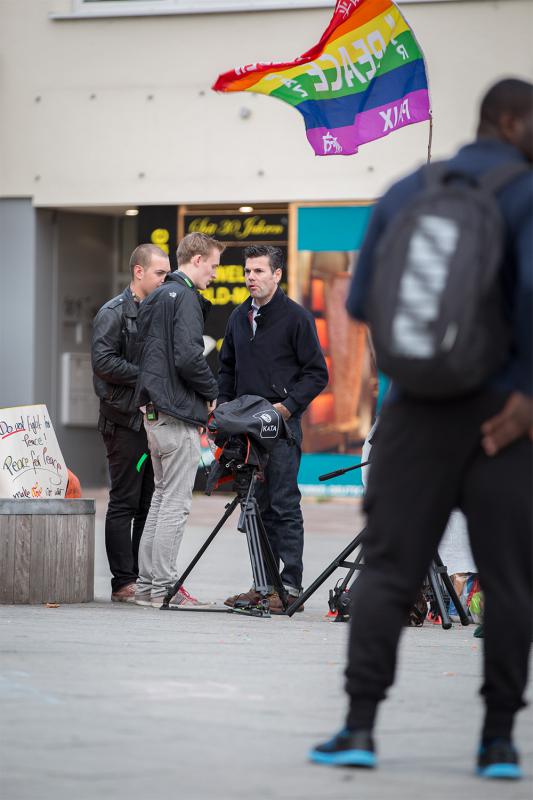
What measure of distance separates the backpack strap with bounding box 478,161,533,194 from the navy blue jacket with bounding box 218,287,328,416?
4513 mm

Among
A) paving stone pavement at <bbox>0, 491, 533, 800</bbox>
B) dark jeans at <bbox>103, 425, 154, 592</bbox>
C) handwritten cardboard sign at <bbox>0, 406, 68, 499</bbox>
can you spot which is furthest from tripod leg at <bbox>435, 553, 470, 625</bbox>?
handwritten cardboard sign at <bbox>0, 406, 68, 499</bbox>

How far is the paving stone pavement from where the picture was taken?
397 centimetres

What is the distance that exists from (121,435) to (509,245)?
5024 millimetres

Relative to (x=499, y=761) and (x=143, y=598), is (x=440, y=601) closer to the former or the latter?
(x=143, y=598)

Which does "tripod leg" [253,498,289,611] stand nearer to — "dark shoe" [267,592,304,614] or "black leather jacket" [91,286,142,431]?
"dark shoe" [267,592,304,614]

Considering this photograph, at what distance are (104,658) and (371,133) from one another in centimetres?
456

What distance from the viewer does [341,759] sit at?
→ 4141 mm

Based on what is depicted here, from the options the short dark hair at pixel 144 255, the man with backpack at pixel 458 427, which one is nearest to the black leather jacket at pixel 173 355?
the short dark hair at pixel 144 255

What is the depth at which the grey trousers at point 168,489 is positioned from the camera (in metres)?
8.34

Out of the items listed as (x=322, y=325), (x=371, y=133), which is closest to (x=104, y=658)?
(x=371, y=133)

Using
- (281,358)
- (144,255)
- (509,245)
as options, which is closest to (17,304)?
(144,255)

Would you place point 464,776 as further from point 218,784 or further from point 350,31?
point 350,31

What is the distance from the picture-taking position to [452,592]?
25.9ft

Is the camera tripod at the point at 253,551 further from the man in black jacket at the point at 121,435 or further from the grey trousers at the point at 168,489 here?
the man in black jacket at the point at 121,435
